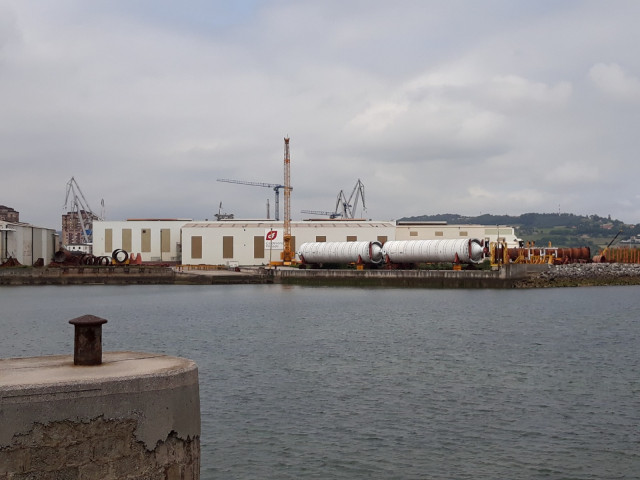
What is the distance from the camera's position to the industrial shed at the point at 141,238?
5007 inches

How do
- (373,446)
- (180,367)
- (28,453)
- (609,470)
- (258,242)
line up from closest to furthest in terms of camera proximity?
1. (28,453)
2. (180,367)
3. (609,470)
4. (373,446)
5. (258,242)

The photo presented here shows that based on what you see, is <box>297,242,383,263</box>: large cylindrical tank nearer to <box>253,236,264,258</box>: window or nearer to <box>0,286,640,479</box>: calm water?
<box>253,236,264,258</box>: window

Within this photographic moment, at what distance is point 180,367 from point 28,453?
2021mm

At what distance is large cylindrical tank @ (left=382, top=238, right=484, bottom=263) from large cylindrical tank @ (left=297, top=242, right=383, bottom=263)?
58.3 inches

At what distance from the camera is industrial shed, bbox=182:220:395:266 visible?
388ft

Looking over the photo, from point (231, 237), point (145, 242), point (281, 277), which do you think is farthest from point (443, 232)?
point (145, 242)

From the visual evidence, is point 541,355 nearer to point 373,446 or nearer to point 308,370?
point 308,370

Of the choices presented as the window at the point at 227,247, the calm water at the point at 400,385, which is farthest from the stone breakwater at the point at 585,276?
the window at the point at 227,247

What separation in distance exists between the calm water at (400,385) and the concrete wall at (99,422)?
7.40m

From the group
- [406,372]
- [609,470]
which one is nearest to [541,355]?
A: [406,372]

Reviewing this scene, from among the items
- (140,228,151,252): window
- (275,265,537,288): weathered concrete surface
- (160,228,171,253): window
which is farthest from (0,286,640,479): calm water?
(160,228,171,253): window

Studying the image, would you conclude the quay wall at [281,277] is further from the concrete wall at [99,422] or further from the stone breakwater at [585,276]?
the concrete wall at [99,422]

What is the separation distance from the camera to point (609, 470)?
645 inches

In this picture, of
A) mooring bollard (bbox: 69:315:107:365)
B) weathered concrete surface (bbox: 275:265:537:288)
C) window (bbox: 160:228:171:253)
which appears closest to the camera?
mooring bollard (bbox: 69:315:107:365)
